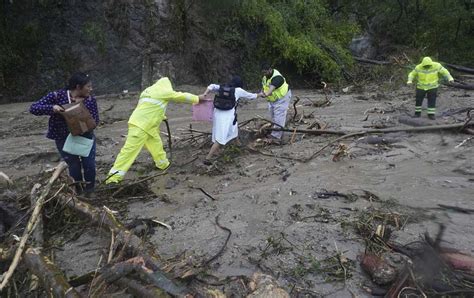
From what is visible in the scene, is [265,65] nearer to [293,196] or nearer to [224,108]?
[224,108]

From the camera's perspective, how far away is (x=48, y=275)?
3.37 m

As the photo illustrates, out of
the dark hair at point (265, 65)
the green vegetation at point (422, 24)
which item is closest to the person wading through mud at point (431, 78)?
the dark hair at point (265, 65)

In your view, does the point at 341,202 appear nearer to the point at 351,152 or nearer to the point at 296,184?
the point at 296,184

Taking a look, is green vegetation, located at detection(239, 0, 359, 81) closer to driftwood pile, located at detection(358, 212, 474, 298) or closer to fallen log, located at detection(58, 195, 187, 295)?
fallen log, located at detection(58, 195, 187, 295)

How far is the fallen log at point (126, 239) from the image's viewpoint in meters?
3.21

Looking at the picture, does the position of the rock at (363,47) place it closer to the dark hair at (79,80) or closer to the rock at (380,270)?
the dark hair at (79,80)

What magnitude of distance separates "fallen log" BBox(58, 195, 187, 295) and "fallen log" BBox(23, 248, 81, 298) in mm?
598

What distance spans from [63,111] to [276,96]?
4.39 metres

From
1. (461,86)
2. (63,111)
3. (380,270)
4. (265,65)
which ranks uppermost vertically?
(63,111)

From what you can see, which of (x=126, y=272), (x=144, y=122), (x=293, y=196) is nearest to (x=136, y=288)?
(x=126, y=272)

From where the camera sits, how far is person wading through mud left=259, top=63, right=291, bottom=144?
816 centimetres

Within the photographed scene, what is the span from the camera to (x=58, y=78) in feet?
48.5

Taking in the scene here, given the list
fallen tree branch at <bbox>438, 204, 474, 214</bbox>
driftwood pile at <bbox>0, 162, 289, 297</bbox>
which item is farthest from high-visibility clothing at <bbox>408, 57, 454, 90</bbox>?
driftwood pile at <bbox>0, 162, 289, 297</bbox>

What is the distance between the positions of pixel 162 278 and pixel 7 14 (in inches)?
551
